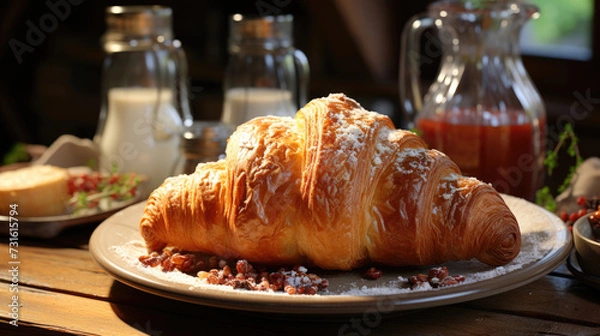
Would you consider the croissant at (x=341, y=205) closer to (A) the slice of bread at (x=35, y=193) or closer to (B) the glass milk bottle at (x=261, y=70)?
(A) the slice of bread at (x=35, y=193)

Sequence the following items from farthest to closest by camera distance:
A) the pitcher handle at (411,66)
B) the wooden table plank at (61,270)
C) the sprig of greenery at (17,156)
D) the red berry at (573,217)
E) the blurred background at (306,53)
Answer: the blurred background at (306,53)
the sprig of greenery at (17,156)
the pitcher handle at (411,66)
the red berry at (573,217)
the wooden table plank at (61,270)

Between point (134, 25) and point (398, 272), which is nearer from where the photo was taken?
point (398, 272)

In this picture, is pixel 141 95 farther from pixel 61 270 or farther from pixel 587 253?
pixel 587 253

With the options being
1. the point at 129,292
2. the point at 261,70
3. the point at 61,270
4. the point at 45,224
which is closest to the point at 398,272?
the point at 129,292

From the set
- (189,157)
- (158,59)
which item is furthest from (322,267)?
(158,59)

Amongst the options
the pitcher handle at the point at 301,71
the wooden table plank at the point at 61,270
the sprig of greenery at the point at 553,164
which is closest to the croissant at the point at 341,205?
the wooden table plank at the point at 61,270
